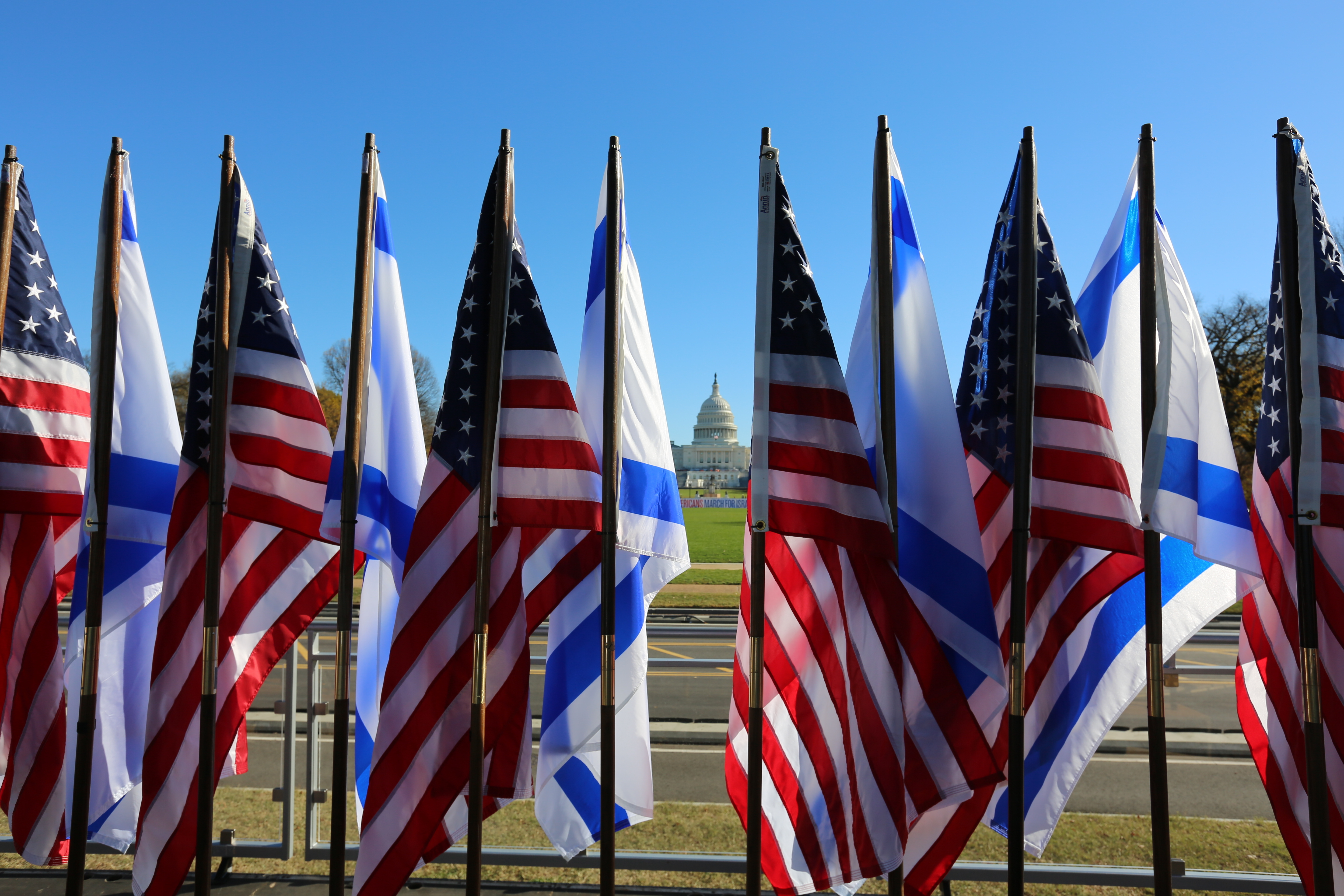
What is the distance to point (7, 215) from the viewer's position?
13.5 feet

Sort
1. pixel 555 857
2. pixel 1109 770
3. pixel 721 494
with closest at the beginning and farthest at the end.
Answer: pixel 555 857
pixel 1109 770
pixel 721 494

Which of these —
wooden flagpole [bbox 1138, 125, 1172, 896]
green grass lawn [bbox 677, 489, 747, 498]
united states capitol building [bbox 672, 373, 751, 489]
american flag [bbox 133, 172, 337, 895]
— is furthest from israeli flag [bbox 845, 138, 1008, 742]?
united states capitol building [bbox 672, 373, 751, 489]

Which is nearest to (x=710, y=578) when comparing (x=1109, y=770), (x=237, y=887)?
(x=1109, y=770)

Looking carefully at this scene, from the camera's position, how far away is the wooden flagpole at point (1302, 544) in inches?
130

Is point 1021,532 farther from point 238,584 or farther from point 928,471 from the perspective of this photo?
point 238,584

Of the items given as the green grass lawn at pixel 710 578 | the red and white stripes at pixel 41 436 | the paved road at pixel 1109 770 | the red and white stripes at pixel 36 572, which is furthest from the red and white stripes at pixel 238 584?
the green grass lawn at pixel 710 578

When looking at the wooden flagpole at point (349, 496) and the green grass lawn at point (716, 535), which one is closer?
the wooden flagpole at point (349, 496)

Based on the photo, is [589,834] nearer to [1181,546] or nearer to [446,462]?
[446,462]

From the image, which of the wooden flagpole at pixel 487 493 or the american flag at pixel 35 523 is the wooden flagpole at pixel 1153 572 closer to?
the wooden flagpole at pixel 487 493

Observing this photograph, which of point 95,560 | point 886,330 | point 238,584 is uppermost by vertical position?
point 886,330

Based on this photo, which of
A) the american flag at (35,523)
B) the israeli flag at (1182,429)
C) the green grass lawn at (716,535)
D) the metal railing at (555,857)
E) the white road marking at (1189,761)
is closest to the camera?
the israeli flag at (1182,429)

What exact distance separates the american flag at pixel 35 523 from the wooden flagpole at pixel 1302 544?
545 centimetres

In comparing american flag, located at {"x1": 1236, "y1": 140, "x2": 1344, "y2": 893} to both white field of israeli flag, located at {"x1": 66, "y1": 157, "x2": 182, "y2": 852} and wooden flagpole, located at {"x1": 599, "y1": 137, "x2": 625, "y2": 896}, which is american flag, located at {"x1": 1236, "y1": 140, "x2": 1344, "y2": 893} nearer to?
wooden flagpole, located at {"x1": 599, "y1": 137, "x2": 625, "y2": 896}

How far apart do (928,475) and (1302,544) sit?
1443mm
